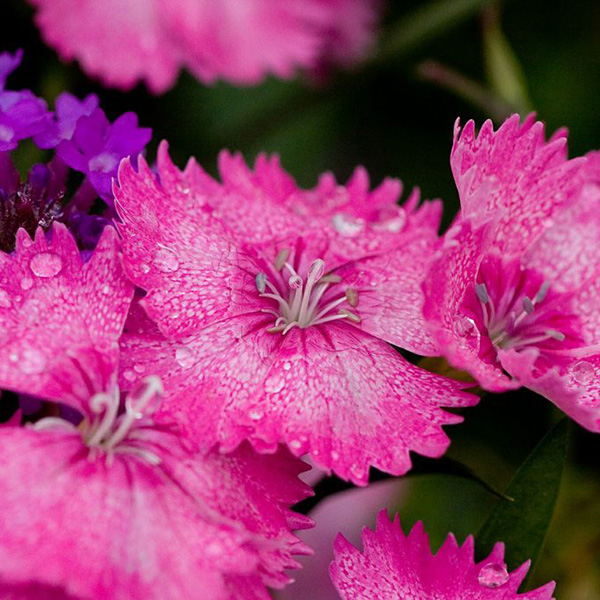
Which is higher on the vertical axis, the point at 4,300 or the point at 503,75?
the point at 503,75

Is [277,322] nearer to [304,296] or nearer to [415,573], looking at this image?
[304,296]

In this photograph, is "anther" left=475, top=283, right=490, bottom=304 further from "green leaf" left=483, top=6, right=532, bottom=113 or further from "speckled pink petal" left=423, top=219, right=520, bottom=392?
"green leaf" left=483, top=6, right=532, bottom=113

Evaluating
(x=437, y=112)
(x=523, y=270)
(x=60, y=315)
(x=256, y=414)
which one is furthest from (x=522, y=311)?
(x=437, y=112)

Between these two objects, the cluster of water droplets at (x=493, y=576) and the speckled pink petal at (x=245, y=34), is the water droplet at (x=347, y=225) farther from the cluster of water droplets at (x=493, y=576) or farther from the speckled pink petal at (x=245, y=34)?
the speckled pink petal at (x=245, y=34)

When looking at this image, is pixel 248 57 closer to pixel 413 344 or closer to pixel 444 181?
pixel 444 181

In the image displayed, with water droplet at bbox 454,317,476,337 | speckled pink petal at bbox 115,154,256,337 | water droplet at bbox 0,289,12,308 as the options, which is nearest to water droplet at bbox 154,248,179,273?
speckled pink petal at bbox 115,154,256,337

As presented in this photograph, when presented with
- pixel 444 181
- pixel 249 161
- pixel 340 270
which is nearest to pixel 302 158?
pixel 249 161

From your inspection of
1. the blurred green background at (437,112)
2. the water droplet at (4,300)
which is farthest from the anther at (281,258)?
the blurred green background at (437,112)
